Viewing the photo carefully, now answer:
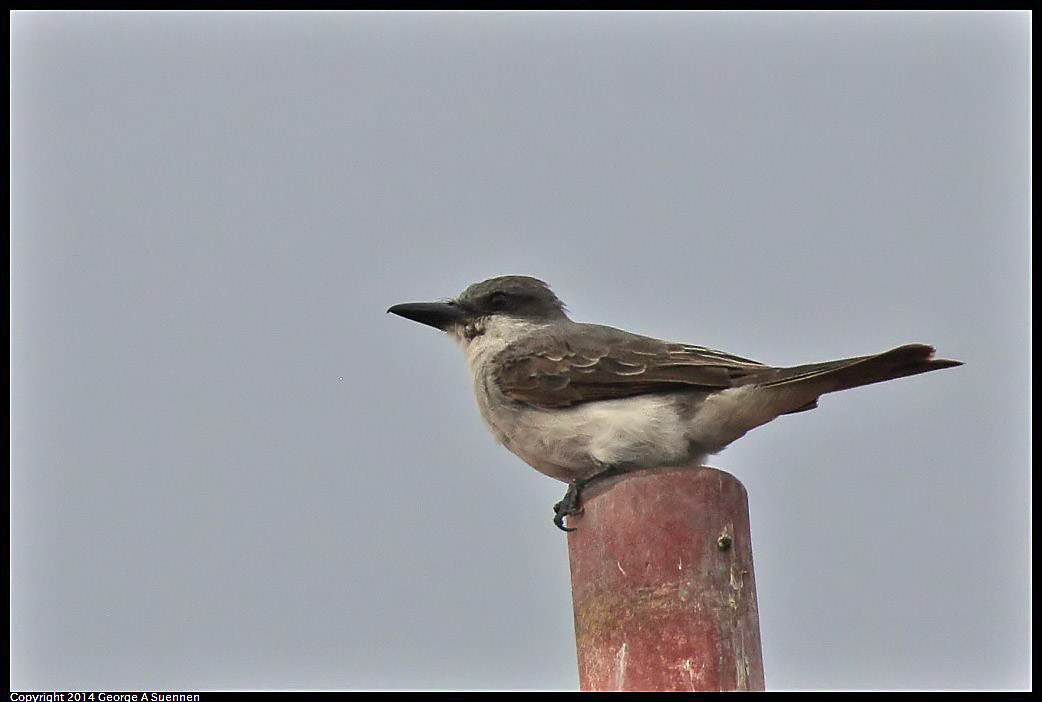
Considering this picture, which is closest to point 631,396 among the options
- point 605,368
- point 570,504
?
point 605,368

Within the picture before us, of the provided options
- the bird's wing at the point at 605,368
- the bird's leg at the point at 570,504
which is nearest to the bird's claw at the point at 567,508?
the bird's leg at the point at 570,504

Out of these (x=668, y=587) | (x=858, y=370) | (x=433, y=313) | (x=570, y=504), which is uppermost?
(x=433, y=313)

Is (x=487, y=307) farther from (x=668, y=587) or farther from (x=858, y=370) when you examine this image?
(x=668, y=587)

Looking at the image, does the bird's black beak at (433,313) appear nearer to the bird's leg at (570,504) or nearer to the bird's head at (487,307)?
the bird's head at (487,307)

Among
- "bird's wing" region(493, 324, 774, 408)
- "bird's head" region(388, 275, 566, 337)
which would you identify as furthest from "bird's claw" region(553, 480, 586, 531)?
"bird's head" region(388, 275, 566, 337)

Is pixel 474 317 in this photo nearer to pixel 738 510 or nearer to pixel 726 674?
pixel 738 510

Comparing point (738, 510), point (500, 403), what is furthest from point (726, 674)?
point (500, 403)

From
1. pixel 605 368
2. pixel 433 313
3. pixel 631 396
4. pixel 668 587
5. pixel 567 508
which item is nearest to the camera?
pixel 668 587

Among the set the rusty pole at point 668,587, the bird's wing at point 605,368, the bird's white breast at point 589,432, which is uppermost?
the bird's wing at point 605,368
